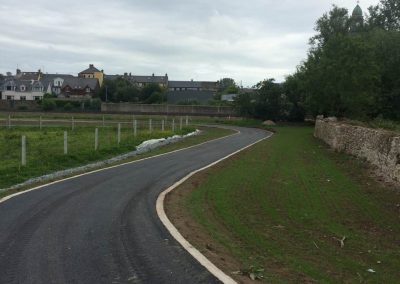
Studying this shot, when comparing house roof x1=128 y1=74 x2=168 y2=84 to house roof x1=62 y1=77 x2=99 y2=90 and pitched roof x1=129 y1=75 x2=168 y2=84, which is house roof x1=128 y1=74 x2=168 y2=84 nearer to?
pitched roof x1=129 y1=75 x2=168 y2=84

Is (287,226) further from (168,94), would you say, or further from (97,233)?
(168,94)

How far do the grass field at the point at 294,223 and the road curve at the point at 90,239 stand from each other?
0.62 metres

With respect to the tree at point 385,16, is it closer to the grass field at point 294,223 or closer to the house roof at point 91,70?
the grass field at point 294,223

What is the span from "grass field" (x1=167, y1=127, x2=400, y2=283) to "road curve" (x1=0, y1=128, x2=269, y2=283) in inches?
24.4

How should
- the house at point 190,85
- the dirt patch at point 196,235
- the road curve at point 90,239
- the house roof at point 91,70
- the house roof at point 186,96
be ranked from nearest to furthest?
1. the road curve at point 90,239
2. the dirt patch at point 196,235
3. the house roof at point 186,96
4. the house roof at point 91,70
5. the house at point 190,85

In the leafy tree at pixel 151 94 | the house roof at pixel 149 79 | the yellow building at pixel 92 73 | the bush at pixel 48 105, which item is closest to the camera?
the bush at pixel 48 105

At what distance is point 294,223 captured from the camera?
10.4 meters

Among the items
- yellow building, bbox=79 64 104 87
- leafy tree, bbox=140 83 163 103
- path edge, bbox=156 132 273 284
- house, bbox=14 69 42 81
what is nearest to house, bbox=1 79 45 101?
house, bbox=14 69 42 81

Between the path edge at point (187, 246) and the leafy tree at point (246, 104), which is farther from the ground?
the leafy tree at point (246, 104)

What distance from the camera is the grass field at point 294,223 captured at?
7.50 metres

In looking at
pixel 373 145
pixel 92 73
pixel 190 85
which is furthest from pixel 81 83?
pixel 373 145

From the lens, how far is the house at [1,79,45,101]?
132m

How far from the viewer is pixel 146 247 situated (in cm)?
780

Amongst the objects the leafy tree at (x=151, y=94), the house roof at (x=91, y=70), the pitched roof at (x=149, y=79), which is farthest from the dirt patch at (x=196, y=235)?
the pitched roof at (x=149, y=79)
